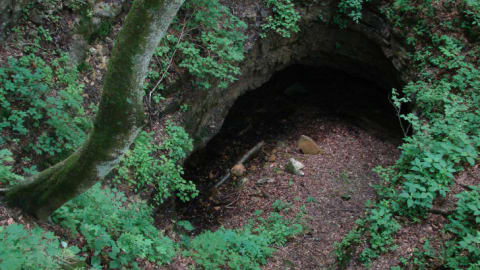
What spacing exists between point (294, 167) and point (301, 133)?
6.18 feet

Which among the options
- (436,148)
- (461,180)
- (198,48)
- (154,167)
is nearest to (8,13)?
(154,167)

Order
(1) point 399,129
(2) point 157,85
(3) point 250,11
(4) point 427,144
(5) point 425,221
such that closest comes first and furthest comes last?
(5) point 425,221
(4) point 427,144
(2) point 157,85
(3) point 250,11
(1) point 399,129

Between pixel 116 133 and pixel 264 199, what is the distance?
5432mm

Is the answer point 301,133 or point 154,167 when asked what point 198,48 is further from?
point 301,133

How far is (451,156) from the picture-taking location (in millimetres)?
5465

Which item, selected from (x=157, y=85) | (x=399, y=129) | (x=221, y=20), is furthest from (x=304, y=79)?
(x=157, y=85)

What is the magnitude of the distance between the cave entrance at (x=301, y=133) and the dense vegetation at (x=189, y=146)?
4.43 ft

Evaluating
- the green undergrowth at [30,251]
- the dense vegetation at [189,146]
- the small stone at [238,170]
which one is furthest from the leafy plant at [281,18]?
the green undergrowth at [30,251]

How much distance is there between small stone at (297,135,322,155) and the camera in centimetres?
950

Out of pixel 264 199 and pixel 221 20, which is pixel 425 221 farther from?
pixel 221 20

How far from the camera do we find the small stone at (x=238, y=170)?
923cm

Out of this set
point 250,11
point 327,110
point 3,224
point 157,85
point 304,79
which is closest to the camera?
point 3,224

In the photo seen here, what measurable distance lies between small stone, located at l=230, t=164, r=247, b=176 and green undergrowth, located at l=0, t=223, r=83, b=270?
5.69 metres

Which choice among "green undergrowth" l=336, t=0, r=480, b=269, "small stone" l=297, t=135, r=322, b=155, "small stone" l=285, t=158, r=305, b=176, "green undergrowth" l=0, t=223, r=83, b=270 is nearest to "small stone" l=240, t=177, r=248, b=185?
"small stone" l=285, t=158, r=305, b=176
